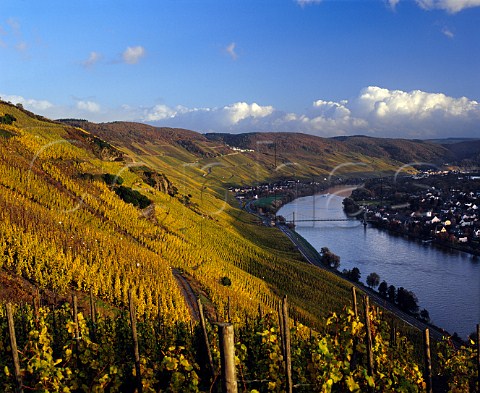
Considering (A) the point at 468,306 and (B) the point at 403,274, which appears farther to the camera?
(B) the point at 403,274

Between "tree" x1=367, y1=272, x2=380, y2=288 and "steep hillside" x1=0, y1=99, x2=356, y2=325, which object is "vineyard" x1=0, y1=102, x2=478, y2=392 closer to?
"steep hillside" x1=0, y1=99, x2=356, y2=325

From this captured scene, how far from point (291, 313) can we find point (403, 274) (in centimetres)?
1946

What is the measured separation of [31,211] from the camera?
26.2 m

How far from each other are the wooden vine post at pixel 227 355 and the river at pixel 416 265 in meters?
30.8

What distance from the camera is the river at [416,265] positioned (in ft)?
111

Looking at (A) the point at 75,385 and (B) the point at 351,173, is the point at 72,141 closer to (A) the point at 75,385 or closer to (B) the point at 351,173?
(A) the point at 75,385

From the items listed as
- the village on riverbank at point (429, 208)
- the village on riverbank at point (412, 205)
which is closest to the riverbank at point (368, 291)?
the village on riverbank at point (412, 205)

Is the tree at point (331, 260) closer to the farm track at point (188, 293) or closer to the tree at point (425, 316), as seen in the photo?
the tree at point (425, 316)

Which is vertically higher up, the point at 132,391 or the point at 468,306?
the point at 132,391

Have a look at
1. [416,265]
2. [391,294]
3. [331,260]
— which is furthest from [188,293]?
[416,265]

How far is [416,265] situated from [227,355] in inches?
1902

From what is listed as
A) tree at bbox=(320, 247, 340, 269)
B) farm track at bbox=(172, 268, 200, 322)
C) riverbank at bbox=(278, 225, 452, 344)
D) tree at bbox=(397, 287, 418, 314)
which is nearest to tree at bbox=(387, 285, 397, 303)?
riverbank at bbox=(278, 225, 452, 344)

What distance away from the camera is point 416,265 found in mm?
47312

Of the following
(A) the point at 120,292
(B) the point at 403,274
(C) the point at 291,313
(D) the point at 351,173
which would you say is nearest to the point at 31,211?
(A) the point at 120,292
